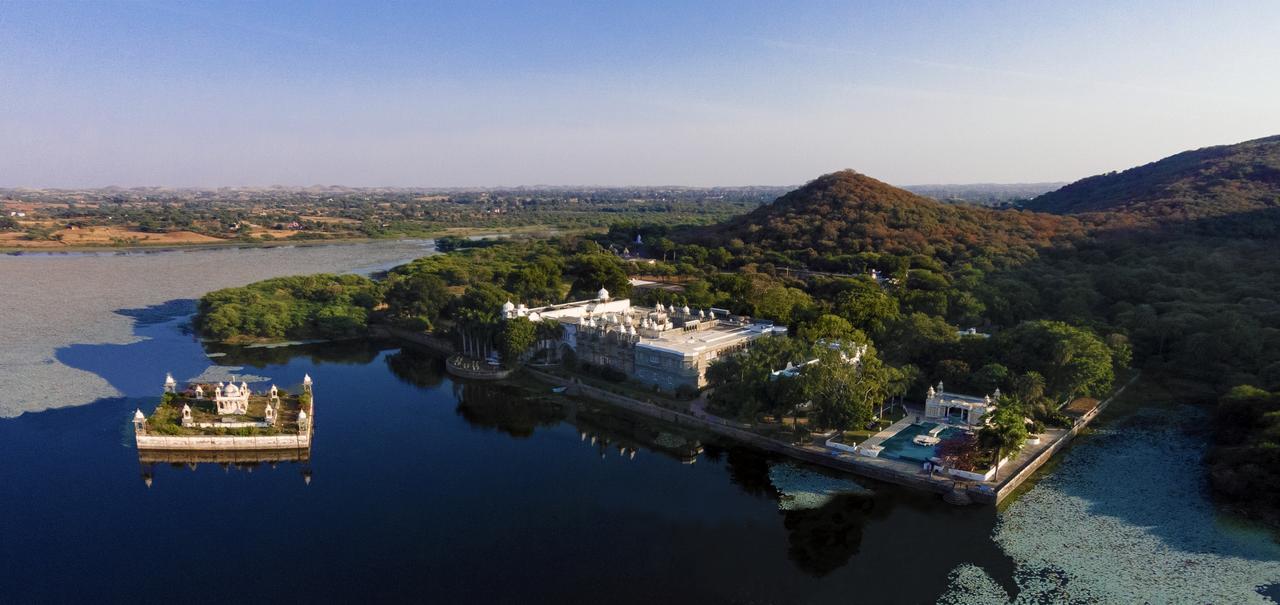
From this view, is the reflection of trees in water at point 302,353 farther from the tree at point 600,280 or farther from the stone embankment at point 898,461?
the stone embankment at point 898,461

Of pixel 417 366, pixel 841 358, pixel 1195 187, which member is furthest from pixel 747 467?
pixel 1195 187

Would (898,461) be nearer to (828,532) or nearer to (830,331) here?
(828,532)

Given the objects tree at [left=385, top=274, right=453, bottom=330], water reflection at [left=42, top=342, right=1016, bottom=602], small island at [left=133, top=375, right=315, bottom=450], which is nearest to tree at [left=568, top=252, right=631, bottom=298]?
tree at [left=385, top=274, right=453, bottom=330]

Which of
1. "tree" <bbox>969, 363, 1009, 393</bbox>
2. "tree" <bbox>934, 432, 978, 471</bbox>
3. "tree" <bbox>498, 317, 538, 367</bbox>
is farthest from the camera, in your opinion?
"tree" <bbox>498, 317, 538, 367</bbox>

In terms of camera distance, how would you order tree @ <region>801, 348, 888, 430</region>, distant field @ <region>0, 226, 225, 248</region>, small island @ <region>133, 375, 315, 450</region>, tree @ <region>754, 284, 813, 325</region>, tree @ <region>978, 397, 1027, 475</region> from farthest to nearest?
distant field @ <region>0, 226, 225, 248</region>, tree @ <region>754, 284, 813, 325</region>, small island @ <region>133, 375, 315, 450</region>, tree @ <region>801, 348, 888, 430</region>, tree @ <region>978, 397, 1027, 475</region>

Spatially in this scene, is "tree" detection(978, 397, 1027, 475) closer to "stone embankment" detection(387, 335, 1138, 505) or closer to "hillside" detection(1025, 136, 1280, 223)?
"stone embankment" detection(387, 335, 1138, 505)

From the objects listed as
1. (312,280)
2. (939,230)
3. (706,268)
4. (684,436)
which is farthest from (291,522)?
(939,230)
